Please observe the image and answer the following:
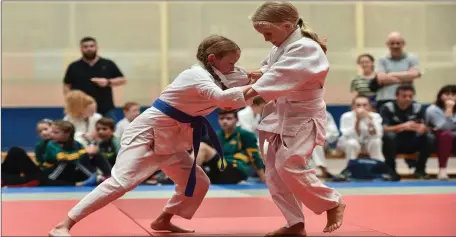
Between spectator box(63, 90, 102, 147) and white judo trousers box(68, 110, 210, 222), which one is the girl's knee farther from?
spectator box(63, 90, 102, 147)

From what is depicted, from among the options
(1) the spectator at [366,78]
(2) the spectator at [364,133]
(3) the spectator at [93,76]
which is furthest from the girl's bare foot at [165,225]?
(1) the spectator at [366,78]

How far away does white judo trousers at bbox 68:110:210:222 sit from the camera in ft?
12.6

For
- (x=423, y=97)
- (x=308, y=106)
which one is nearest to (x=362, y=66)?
(x=423, y=97)

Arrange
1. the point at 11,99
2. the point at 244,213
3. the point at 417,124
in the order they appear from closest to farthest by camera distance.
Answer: the point at 244,213, the point at 417,124, the point at 11,99

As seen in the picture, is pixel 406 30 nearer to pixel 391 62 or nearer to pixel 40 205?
pixel 391 62

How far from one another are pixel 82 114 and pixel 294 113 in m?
5.08

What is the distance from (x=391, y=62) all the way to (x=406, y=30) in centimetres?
328

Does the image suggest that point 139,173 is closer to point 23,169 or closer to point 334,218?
point 334,218

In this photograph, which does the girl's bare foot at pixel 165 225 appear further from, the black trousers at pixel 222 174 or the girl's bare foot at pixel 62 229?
the black trousers at pixel 222 174

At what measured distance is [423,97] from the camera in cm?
1182

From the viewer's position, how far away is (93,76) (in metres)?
9.05

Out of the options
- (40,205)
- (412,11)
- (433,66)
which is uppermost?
(412,11)

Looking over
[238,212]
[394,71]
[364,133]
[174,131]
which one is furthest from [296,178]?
[394,71]

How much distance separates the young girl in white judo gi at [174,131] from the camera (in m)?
3.86
